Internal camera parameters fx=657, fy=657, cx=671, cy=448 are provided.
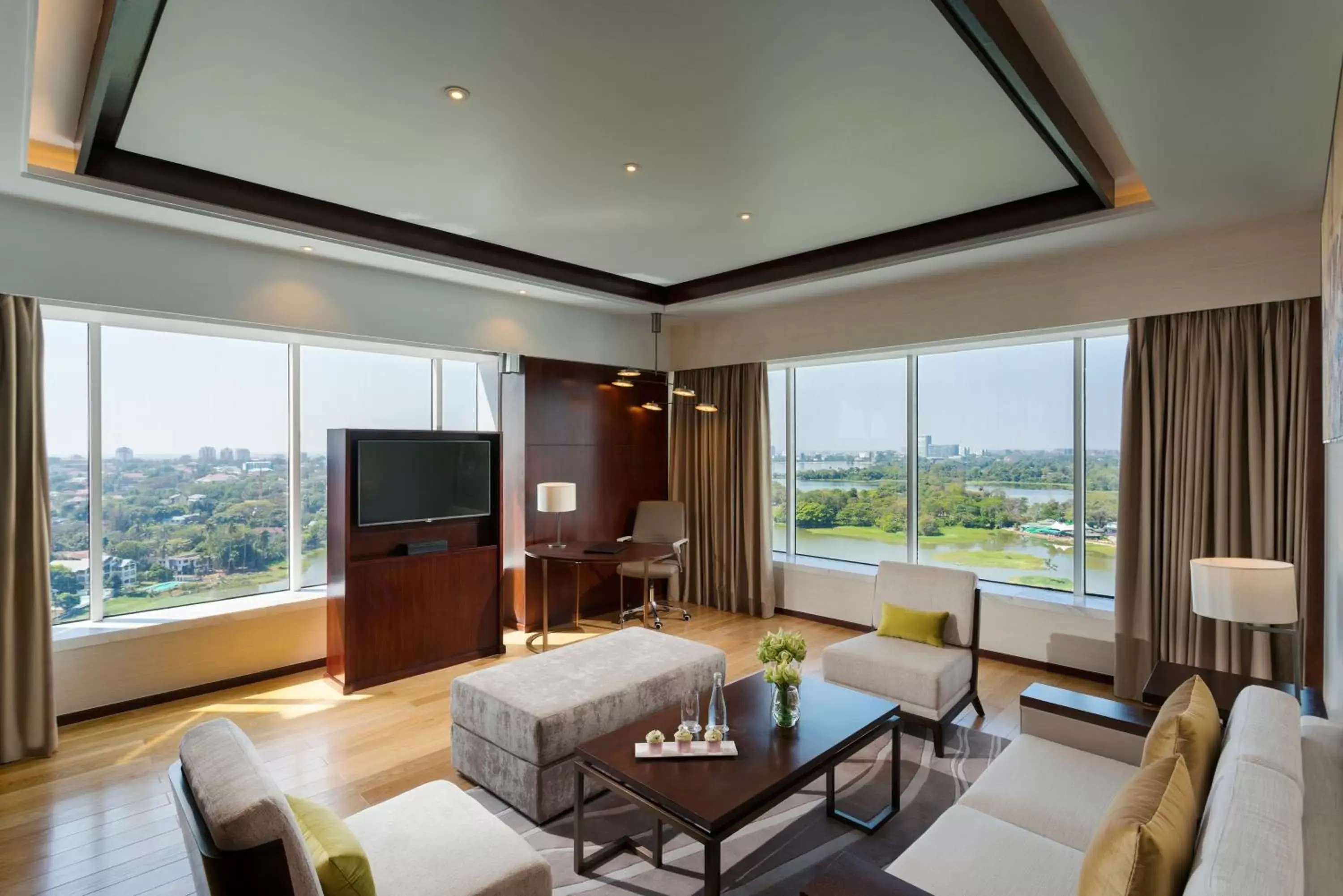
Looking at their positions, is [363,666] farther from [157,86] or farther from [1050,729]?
[1050,729]

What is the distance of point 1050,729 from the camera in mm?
2490

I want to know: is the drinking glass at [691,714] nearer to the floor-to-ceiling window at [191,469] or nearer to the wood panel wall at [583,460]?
the wood panel wall at [583,460]

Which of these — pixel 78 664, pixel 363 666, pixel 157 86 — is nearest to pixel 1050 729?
pixel 363 666

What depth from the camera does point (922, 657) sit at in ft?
11.2

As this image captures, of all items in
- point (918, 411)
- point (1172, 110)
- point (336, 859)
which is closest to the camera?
point (336, 859)

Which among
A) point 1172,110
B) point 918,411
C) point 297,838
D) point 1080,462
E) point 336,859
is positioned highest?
point 1172,110

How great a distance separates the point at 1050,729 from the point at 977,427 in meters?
2.91

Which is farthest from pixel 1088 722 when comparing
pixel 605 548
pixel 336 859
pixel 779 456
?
pixel 779 456

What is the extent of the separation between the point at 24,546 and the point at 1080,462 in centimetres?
609

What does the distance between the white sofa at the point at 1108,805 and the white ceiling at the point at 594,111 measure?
2.13 m

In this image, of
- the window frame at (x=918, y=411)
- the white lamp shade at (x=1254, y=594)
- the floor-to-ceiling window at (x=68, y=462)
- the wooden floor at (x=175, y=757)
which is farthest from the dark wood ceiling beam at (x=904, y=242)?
the floor-to-ceiling window at (x=68, y=462)

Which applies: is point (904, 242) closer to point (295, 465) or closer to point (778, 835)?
point (778, 835)

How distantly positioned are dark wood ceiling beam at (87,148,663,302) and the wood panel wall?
83 cm

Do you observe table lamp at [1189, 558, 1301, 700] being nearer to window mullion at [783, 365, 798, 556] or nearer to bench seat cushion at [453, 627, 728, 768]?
bench seat cushion at [453, 627, 728, 768]
